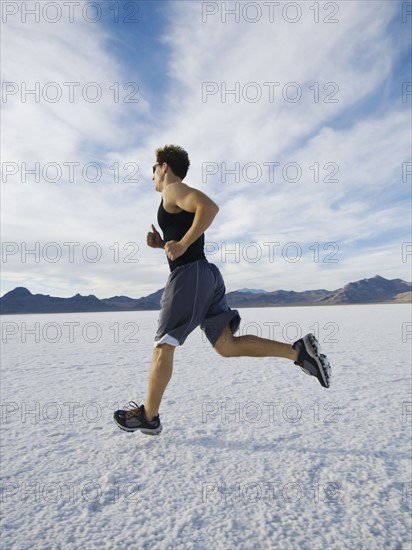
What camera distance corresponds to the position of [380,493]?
6.23 feet

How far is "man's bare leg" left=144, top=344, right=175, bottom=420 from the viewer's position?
217cm

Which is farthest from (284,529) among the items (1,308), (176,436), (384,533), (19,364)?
(1,308)

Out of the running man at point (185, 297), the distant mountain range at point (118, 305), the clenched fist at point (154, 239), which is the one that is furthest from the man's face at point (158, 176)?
the distant mountain range at point (118, 305)

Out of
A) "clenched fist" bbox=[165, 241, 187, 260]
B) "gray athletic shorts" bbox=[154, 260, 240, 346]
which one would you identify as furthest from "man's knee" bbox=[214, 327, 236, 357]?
"clenched fist" bbox=[165, 241, 187, 260]

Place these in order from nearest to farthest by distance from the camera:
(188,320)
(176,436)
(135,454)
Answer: (188,320) < (135,454) < (176,436)

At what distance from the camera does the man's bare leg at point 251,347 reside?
2174mm

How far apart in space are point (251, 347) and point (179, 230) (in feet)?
2.54

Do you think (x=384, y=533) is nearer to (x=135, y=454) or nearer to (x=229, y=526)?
(x=229, y=526)

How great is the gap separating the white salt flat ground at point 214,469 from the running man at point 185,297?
39cm

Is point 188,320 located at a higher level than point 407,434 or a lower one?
higher

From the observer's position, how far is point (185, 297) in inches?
79.3

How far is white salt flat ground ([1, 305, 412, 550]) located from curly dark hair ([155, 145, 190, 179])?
160 centimetres

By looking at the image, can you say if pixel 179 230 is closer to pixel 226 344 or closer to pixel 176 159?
pixel 176 159

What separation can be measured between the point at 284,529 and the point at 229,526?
23 cm
